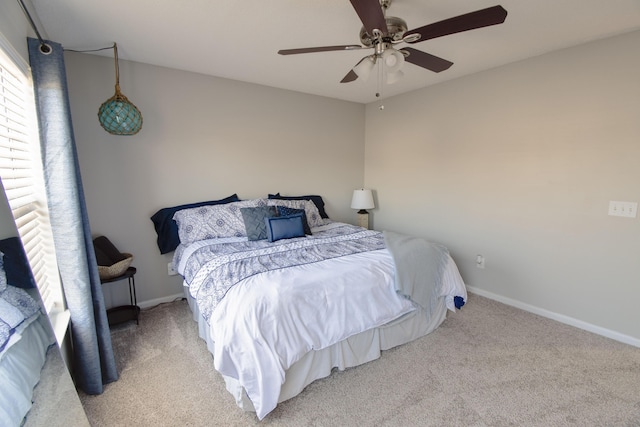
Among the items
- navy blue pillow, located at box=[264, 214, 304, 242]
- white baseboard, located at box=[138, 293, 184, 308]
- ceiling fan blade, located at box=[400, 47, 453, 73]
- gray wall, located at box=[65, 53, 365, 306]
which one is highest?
ceiling fan blade, located at box=[400, 47, 453, 73]

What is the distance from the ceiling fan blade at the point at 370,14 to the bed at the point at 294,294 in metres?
1.44

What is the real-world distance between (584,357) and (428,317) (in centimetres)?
110

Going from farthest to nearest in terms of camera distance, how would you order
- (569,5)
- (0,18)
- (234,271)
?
(234,271) < (569,5) < (0,18)

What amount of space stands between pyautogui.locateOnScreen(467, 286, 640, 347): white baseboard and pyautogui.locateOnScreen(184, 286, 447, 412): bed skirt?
35.5 inches

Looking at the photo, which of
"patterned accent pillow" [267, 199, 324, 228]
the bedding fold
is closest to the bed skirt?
the bedding fold

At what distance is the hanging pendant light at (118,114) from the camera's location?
2.54 m

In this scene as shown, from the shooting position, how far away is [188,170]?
3102mm

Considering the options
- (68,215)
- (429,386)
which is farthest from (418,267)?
(68,215)

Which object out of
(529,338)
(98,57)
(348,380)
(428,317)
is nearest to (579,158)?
(529,338)

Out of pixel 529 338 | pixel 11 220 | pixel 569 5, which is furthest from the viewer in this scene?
pixel 529 338

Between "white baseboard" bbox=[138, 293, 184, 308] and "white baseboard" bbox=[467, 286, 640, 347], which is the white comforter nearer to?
"white baseboard" bbox=[138, 293, 184, 308]

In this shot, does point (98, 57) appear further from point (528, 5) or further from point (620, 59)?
point (620, 59)

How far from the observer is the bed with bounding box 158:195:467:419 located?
1593mm

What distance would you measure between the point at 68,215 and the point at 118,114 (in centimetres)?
125
